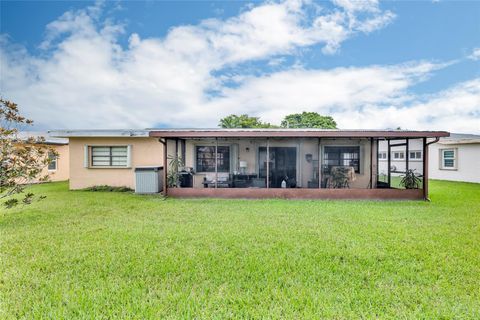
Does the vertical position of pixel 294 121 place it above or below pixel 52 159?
above

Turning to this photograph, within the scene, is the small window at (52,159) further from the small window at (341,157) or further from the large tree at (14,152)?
the small window at (341,157)

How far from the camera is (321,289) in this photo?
3.00m

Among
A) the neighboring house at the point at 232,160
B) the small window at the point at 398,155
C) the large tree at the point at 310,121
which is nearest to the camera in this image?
the neighboring house at the point at 232,160

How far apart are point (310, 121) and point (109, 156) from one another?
26670mm

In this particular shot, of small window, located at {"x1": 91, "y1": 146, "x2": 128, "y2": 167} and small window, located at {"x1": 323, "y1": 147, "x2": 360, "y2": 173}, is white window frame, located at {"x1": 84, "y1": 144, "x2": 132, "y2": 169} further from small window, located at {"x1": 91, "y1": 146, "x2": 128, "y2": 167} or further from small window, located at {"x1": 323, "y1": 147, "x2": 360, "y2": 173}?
small window, located at {"x1": 323, "y1": 147, "x2": 360, "y2": 173}

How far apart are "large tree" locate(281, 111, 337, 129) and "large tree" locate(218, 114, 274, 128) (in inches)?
116

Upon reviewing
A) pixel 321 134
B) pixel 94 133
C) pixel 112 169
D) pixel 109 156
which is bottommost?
pixel 112 169

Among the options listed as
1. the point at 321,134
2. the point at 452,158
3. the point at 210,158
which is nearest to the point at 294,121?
the point at 452,158

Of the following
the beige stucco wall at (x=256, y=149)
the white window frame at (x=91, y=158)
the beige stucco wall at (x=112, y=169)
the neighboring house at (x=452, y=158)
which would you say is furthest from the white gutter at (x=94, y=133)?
the neighboring house at (x=452, y=158)

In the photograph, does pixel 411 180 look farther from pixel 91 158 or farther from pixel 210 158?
pixel 91 158

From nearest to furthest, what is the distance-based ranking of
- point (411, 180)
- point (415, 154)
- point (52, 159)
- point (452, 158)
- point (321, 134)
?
point (52, 159), point (321, 134), point (411, 180), point (452, 158), point (415, 154)

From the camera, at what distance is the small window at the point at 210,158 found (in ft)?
36.7

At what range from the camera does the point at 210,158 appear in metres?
11.2

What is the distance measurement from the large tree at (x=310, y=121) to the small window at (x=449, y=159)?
53.8 feet
